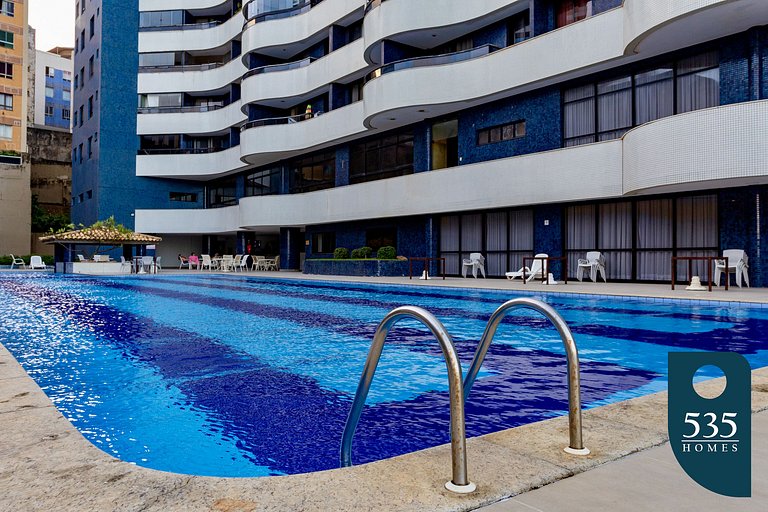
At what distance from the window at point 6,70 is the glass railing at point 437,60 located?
4127 cm

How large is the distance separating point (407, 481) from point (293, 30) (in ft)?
107

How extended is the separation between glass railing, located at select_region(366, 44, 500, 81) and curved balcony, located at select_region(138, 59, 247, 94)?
20167 mm

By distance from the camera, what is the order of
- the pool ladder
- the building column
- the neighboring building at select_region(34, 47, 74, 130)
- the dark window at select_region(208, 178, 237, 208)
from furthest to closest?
the neighboring building at select_region(34, 47, 74, 130) < the dark window at select_region(208, 178, 237, 208) < the building column < the pool ladder

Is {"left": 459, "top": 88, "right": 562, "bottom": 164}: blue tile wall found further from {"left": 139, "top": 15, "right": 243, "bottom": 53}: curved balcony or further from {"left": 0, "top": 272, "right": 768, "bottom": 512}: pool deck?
{"left": 139, "top": 15, "right": 243, "bottom": 53}: curved balcony

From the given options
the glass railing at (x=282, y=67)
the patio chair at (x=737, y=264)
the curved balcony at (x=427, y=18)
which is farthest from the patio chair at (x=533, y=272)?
the glass railing at (x=282, y=67)

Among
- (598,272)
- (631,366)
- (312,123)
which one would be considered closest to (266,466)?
(631,366)

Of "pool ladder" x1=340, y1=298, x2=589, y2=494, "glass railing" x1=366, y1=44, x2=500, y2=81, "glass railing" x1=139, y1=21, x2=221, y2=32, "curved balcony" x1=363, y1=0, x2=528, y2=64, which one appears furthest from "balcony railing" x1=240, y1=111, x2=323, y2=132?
"pool ladder" x1=340, y1=298, x2=589, y2=494

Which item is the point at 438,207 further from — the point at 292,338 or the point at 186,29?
the point at 186,29

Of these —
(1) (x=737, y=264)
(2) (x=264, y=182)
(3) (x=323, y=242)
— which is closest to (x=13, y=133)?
(2) (x=264, y=182)

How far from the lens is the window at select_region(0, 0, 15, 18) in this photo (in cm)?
4806

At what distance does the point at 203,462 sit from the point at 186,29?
4386 centimetres

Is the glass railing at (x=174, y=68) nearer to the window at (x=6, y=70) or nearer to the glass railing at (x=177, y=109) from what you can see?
the glass railing at (x=177, y=109)

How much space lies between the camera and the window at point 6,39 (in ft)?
157

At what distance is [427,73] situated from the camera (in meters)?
22.2
